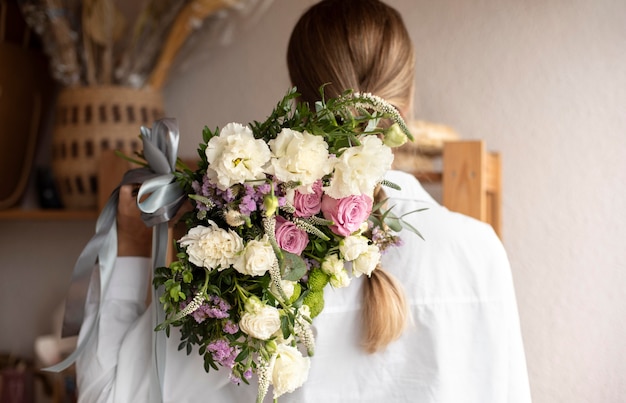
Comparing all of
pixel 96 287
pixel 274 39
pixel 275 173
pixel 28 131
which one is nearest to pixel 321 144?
pixel 275 173

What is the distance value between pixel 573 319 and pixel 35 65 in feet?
5.89

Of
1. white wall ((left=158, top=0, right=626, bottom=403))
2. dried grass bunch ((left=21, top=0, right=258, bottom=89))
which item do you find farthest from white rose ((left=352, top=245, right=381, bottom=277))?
dried grass bunch ((left=21, top=0, right=258, bottom=89))

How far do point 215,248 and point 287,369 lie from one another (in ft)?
0.59

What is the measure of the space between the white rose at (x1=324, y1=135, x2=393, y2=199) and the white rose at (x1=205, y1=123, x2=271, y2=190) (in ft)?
0.31

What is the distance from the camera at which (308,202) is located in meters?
0.89

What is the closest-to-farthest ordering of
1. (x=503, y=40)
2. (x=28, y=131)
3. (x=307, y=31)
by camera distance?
(x=307, y=31) → (x=503, y=40) → (x=28, y=131)

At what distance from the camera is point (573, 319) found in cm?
177

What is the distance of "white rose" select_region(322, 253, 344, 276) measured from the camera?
0.93 meters

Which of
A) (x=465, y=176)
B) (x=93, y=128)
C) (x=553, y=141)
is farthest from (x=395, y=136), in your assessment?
(x=93, y=128)

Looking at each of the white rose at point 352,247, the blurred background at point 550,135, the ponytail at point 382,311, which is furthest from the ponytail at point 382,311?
the blurred background at point 550,135

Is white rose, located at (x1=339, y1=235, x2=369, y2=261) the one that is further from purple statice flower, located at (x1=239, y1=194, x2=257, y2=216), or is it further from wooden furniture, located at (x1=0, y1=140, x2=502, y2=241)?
wooden furniture, located at (x1=0, y1=140, x2=502, y2=241)

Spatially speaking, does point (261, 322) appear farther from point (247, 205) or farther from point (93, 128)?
point (93, 128)

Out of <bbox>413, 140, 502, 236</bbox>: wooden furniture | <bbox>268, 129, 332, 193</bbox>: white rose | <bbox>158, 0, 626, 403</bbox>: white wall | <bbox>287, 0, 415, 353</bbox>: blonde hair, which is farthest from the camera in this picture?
<bbox>158, 0, 626, 403</bbox>: white wall

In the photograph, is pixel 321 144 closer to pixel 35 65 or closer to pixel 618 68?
pixel 618 68
